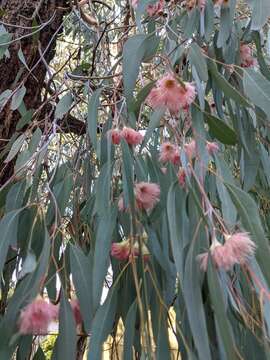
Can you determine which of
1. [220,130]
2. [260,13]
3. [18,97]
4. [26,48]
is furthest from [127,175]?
[26,48]

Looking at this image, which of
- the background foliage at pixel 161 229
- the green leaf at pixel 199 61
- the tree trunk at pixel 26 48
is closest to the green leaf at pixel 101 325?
the background foliage at pixel 161 229

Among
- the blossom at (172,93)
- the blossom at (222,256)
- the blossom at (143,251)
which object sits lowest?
the blossom at (222,256)

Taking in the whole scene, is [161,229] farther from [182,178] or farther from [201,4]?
[201,4]

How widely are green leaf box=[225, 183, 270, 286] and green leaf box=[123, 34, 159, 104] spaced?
230 millimetres

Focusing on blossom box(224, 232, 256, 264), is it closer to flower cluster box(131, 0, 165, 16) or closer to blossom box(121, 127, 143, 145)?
blossom box(121, 127, 143, 145)

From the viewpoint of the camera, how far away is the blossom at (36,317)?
→ 64 cm

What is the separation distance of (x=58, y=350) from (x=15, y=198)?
352 mm

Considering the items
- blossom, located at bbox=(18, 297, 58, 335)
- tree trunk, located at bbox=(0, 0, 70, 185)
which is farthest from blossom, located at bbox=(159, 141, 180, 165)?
tree trunk, located at bbox=(0, 0, 70, 185)

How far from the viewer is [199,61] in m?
A: 0.83

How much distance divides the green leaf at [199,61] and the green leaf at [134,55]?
75 millimetres

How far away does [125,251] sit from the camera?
77 centimetres

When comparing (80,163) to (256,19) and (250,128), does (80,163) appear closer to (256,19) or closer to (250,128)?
(250,128)

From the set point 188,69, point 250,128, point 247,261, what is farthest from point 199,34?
point 247,261

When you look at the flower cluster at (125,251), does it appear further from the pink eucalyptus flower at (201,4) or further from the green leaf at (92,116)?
the pink eucalyptus flower at (201,4)
